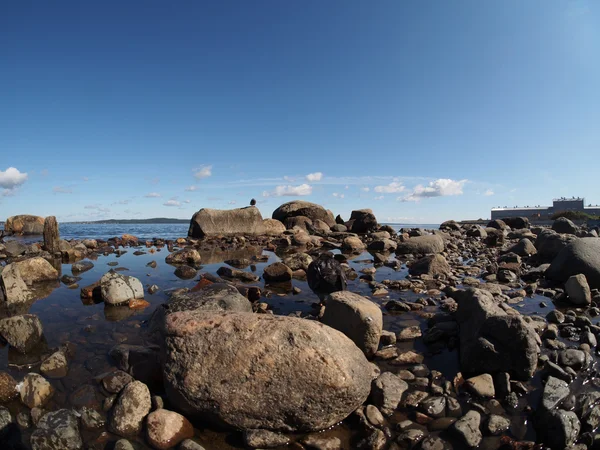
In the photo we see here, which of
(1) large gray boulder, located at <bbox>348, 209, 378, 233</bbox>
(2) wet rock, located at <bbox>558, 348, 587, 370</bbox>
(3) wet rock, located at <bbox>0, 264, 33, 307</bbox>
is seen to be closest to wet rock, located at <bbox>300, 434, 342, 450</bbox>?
(2) wet rock, located at <bbox>558, 348, 587, 370</bbox>

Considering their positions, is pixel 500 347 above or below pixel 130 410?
above

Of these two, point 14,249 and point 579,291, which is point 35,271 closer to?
point 14,249

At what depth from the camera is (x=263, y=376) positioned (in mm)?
3189

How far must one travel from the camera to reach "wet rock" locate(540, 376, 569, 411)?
3.51 meters

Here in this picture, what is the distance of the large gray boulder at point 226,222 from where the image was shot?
25.2m

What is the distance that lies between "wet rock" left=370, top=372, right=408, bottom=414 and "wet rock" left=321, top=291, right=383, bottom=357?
0.70 metres

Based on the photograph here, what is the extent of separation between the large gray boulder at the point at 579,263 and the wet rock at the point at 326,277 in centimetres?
652

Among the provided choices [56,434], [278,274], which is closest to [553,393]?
[56,434]

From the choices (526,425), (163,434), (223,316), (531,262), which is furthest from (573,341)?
(531,262)

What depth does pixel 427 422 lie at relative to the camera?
3398 millimetres

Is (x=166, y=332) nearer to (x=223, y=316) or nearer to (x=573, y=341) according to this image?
(x=223, y=316)

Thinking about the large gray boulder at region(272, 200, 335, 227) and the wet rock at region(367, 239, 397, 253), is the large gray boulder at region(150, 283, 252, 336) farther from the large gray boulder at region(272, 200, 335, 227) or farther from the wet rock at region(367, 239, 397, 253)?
the large gray boulder at region(272, 200, 335, 227)

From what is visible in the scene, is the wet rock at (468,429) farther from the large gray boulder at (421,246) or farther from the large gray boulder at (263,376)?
the large gray boulder at (421,246)

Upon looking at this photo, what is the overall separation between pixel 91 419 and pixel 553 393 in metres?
5.03
